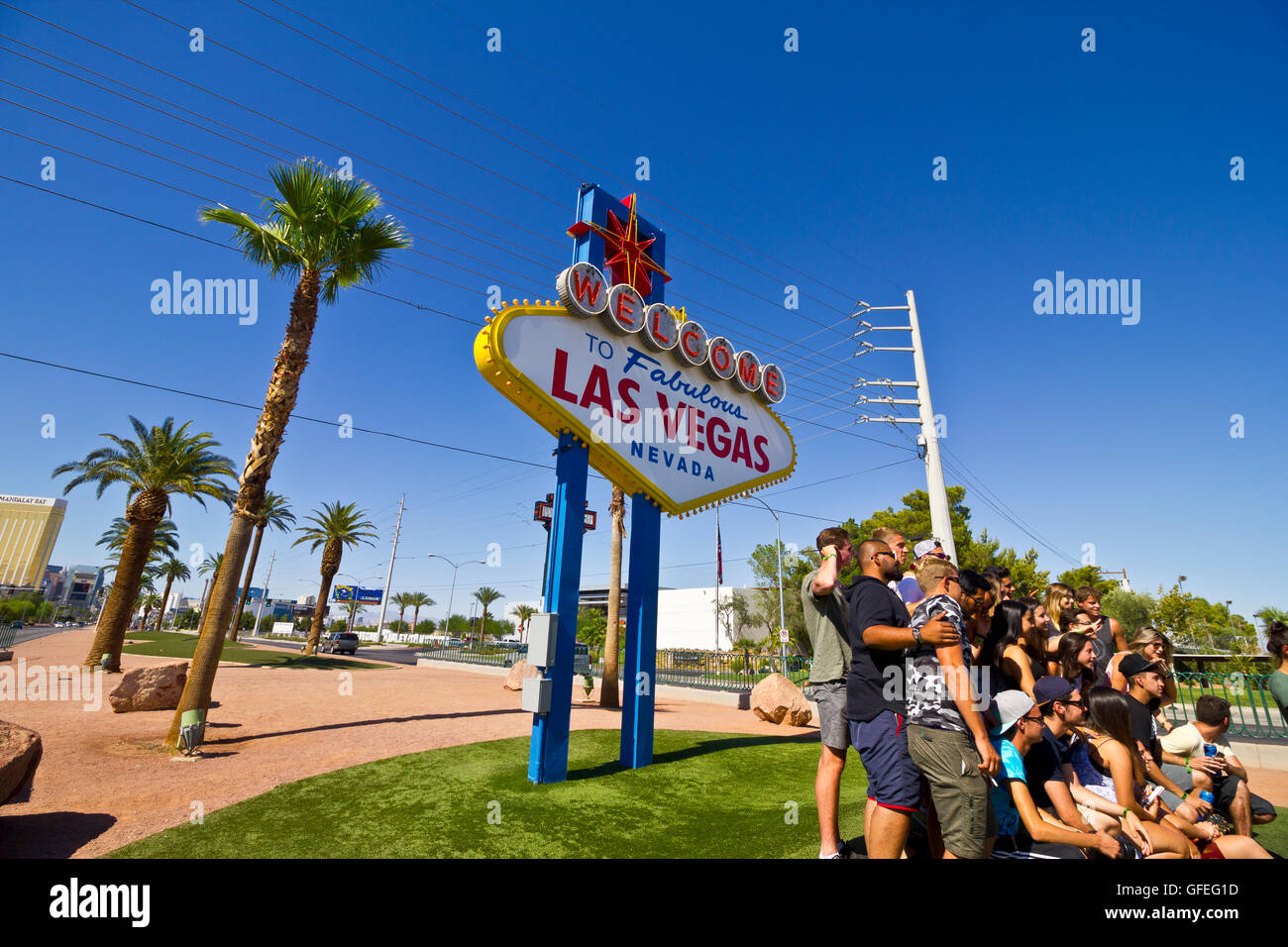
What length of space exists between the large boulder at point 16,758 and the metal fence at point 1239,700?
1443 cm

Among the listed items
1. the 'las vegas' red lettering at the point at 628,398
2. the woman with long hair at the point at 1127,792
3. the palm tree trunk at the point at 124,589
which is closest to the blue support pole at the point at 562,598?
the 'las vegas' red lettering at the point at 628,398

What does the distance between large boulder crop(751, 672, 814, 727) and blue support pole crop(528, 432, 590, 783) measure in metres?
7.29

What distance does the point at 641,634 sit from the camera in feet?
27.0

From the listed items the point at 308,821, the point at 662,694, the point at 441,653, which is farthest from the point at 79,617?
the point at 308,821

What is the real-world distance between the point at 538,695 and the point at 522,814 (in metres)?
1.42

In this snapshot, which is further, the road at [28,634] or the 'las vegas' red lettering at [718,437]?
the road at [28,634]

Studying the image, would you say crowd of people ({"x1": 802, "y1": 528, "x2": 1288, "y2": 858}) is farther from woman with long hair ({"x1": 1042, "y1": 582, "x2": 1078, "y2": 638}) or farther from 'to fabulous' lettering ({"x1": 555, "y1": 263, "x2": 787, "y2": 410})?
'to fabulous' lettering ({"x1": 555, "y1": 263, "x2": 787, "y2": 410})

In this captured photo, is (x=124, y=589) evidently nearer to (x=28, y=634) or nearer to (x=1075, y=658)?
(x=1075, y=658)

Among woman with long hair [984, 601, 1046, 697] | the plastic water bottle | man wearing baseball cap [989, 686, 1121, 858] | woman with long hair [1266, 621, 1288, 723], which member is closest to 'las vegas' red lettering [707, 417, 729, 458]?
woman with long hair [984, 601, 1046, 697]

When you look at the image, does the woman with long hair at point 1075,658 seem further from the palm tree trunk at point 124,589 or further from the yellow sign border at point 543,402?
the palm tree trunk at point 124,589

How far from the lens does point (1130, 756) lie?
3867 mm

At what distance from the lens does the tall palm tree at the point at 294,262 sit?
32.9 feet

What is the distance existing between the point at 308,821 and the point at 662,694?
15.8 metres

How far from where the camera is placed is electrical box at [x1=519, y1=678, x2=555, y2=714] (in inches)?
267
